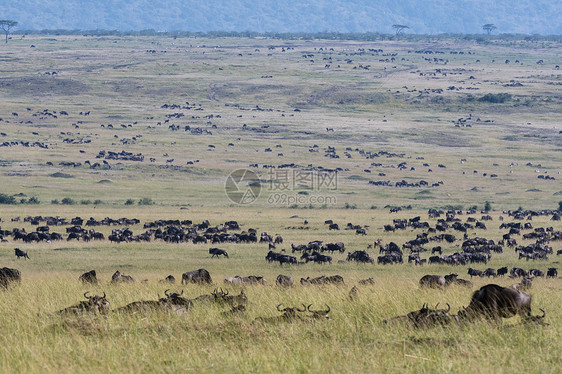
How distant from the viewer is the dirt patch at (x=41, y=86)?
487 ft

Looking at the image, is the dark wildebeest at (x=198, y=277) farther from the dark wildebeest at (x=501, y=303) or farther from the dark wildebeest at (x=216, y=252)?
the dark wildebeest at (x=216, y=252)

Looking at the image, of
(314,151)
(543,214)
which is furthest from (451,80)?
(543,214)

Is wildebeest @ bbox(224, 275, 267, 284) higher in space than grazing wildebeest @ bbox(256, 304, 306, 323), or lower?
lower

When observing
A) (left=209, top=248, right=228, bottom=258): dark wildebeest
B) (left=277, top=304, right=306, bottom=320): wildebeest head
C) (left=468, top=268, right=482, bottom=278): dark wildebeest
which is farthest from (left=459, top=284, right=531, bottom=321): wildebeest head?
(left=209, top=248, right=228, bottom=258): dark wildebeest

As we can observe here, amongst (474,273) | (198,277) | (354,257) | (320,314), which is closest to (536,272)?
(474,273)

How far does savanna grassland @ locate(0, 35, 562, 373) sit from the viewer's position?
9.17 meters

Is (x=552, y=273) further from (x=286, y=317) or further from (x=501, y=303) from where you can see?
(x=286, y=317)

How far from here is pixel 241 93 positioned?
152 m

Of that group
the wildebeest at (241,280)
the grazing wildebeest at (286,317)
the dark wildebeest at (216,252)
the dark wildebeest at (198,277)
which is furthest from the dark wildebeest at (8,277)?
the dark wildebeest at (216,252)

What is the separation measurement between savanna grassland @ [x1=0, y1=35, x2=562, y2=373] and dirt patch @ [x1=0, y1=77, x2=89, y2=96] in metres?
0.60

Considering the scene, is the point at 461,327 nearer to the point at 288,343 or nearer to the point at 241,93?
the point at 288,343

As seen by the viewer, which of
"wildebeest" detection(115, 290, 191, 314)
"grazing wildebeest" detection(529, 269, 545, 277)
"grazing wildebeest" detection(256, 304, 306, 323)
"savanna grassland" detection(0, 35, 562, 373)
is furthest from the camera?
"grazing wildebeest" detection(529, 269, 545, 277)

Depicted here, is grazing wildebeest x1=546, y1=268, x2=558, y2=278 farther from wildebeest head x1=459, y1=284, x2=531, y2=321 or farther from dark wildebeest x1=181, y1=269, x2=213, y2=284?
wildebeest head x1=459, y1=284, x2=531, y2=321

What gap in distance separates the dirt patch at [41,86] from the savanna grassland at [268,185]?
23.8 inches
